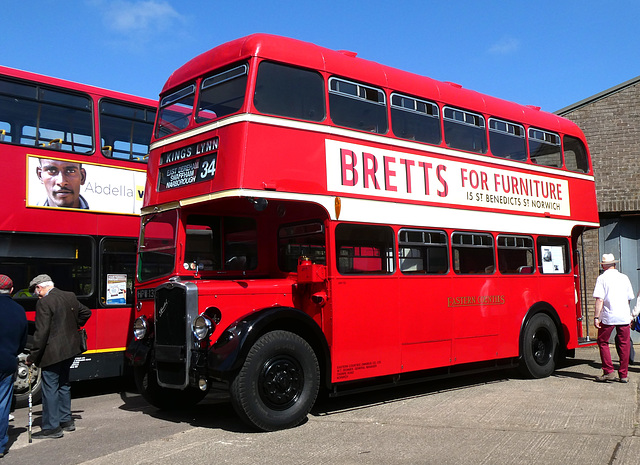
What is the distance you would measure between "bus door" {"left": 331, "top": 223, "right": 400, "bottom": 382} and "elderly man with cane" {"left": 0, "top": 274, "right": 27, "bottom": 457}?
10.5 feet

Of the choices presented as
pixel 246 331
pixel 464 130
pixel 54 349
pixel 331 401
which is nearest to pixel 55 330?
pixel 54 349

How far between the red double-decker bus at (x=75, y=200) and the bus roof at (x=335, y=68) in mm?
1952

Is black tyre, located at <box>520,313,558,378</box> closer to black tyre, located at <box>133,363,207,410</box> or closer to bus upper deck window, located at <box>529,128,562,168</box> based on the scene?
→ bus upper deck window, located at <box>529,128,562,168</box>

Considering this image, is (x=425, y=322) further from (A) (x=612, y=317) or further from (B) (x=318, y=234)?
(A) (x=612, y=317)

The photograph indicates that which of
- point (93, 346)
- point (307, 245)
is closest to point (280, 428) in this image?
point (307, 245)

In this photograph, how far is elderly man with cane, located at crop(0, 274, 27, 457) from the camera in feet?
19.6

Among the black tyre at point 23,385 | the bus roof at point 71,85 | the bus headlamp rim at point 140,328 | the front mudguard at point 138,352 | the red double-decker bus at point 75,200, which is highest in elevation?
the bus roof at point 71,85

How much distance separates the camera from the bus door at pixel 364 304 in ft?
24.2

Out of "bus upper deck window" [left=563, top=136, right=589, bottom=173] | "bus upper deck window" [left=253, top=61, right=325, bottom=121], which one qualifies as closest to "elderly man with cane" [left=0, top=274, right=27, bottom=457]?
"bus upper deck window" [left=253, top=61, right=325, bottom=121]

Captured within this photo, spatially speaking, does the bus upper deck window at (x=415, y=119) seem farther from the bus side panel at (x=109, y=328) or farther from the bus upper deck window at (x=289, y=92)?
the bus side panel at (x=109, y=328)

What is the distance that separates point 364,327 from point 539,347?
3.92 metres

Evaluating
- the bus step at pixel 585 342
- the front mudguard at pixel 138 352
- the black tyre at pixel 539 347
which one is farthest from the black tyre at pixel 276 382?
the bus step at pixel 585 342

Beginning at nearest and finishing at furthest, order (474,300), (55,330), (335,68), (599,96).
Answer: (55,330)
(335,68)
(474,300)
(599,96)

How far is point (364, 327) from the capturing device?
25.0 feet
